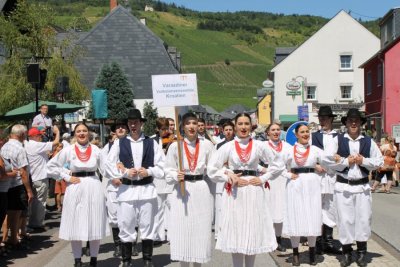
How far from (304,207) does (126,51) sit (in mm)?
52867

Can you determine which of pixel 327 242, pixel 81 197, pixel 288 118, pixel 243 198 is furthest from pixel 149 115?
pixel 243 198

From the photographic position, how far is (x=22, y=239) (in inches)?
440

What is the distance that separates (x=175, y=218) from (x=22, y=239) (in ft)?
14.9

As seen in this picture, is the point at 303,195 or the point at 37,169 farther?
the point at 37,169

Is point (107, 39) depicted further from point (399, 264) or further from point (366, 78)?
point (399, 264)

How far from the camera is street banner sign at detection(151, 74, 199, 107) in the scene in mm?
8258

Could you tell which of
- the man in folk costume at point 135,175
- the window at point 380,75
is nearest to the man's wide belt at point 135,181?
the man in folk costume at point 135,175

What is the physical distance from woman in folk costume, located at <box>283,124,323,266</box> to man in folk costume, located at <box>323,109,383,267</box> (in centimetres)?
28

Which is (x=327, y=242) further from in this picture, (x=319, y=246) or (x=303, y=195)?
(x=303, y=195)

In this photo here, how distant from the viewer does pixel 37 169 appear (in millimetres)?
12602

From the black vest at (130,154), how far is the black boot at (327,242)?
124 inches

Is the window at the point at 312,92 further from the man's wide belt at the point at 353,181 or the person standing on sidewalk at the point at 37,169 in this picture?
the man's wide belt at the point at 353,181

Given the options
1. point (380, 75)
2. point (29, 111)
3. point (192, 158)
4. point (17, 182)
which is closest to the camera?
point (192, 158)

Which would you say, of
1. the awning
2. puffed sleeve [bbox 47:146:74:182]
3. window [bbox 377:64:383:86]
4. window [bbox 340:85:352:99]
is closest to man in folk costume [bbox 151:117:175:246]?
puffed sleeve [bbox 47:146:74:182]
